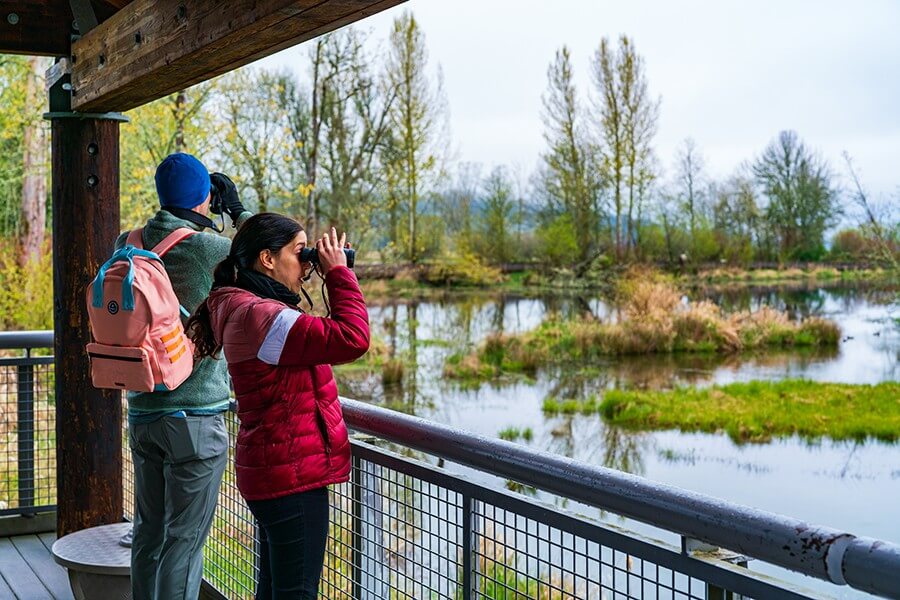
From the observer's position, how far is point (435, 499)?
6.91ft

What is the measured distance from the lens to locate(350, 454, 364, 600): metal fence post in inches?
95.5

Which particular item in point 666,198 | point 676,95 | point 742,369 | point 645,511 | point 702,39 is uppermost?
point 702,39

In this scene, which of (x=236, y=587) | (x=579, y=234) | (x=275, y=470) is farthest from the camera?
(x=579, y=234)

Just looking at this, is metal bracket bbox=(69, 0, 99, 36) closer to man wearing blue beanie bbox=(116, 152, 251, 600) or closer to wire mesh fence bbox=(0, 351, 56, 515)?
man wearing blue beanie bbox=(116, 152, 251, 600)

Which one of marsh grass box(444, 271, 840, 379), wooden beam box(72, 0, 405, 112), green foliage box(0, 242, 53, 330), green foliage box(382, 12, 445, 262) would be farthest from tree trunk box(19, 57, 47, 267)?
green foliage box(382, 12, 445, 262)

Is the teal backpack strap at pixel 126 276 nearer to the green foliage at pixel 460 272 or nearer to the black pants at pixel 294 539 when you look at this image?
the black pants at pixel 294 539

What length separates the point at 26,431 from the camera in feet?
14.3

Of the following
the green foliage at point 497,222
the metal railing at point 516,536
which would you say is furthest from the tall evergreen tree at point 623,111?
the metal railing at point 516,536

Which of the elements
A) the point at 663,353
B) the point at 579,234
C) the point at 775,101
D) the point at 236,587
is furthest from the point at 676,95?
the point at 236,587

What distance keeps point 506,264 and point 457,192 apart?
11.7 feet

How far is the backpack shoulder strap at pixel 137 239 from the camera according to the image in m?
2.62

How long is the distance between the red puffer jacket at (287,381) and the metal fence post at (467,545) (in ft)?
0.91

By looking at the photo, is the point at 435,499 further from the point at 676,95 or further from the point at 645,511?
the point at 676,95

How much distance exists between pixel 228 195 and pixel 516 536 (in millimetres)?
1363
